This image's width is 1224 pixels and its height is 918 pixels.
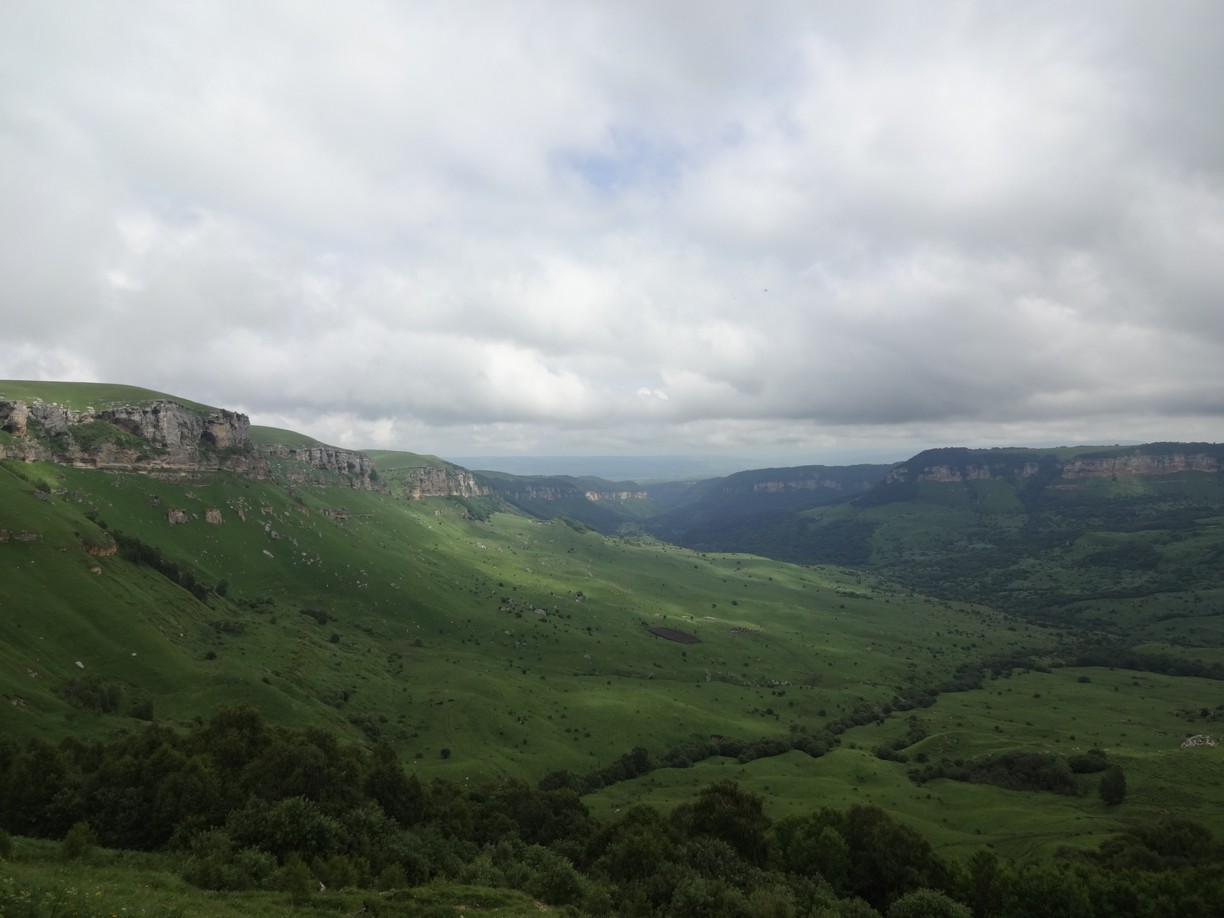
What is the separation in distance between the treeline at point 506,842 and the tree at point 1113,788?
1294 inches

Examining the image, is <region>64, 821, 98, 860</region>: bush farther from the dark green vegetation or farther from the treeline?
the dark green vegetation

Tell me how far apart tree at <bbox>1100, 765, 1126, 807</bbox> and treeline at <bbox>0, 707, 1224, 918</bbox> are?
32.9 meters

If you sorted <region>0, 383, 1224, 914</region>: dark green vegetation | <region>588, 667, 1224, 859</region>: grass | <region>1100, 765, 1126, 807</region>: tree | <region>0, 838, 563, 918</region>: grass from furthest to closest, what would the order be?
<region>1100, 765, 1126, 807</region>: tree < <region>588, 667, 1224, 859</region>: grass < <region>0, 383, 1224, 914</region>: dark green vegetation < <region>0, 838, 563, 918</region>: grass

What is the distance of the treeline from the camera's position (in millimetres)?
49656

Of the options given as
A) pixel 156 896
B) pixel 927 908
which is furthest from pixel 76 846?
pixel 927 908

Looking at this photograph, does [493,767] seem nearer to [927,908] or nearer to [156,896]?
[927,908]

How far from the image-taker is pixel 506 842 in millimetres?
66000

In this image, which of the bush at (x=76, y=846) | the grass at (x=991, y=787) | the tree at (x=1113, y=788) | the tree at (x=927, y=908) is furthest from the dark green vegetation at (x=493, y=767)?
the tree at (x=927, y=908)

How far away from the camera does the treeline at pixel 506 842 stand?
49.7m

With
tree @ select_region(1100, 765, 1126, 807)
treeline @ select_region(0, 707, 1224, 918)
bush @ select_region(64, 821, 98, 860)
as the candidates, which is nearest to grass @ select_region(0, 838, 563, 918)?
bush @ select_region(64, 821, 98, 860)

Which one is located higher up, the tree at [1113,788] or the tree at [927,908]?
the tree at [927,908]

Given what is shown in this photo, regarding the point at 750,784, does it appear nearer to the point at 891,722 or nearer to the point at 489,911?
the point at 891,722

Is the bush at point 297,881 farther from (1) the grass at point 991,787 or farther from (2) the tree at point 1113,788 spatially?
(2) the tree at point 1113,788

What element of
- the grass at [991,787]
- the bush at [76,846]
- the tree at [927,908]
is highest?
the bush at [76,846]
